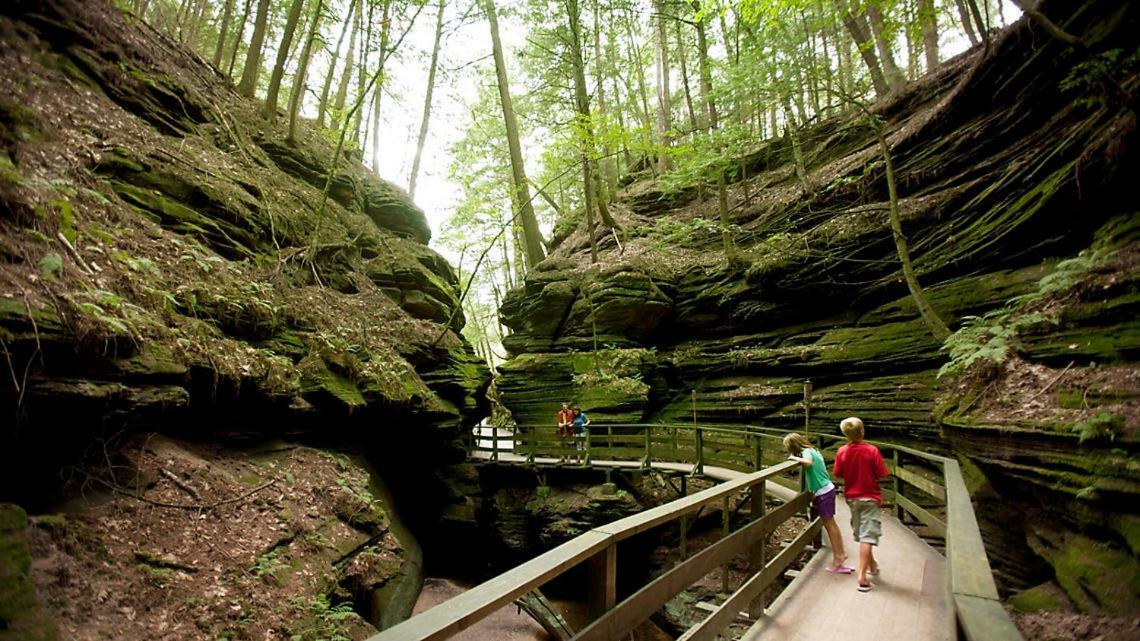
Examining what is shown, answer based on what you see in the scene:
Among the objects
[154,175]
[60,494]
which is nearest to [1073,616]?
Answer: [60,494]

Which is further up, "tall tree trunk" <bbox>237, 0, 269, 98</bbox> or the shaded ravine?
"tall tree trunk" <bbox>237, 0, 269, 98</bbox>

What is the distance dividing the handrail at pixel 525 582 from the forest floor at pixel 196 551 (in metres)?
4.49

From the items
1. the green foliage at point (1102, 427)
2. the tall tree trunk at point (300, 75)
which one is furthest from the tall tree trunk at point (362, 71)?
the green foliage at point (1102, 427)

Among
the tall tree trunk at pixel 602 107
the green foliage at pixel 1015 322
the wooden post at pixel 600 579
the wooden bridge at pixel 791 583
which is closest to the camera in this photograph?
the wooden bridge at pixel 791 583

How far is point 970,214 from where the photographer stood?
443 inches

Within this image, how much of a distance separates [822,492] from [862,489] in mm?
525

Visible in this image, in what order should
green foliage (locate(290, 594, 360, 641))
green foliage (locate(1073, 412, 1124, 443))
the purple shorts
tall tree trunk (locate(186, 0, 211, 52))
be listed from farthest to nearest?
1. tall tree trunk (locate(186, 0, 211, 52))
2. green foliage (locate(290, 594, 360, 641))
3. the purple shorts
4. green foliage (locate(1073, 412, 1124, 443))

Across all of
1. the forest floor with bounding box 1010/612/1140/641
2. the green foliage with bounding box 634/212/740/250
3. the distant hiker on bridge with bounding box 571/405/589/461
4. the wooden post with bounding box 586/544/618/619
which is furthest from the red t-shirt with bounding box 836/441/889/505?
the green foliage with bounding box 634/212/740/250

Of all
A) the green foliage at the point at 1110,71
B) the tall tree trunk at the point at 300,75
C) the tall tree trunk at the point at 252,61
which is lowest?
the green foliage at the point at 1110,71

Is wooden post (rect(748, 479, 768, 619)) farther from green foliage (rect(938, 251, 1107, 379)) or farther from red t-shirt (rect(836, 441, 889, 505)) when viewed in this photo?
green foliage (rect(938, 251, 1107, 379))

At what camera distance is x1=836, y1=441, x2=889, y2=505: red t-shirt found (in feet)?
15.2

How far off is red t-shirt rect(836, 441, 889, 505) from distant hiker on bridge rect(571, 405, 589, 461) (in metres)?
8.81

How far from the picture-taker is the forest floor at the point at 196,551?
14.0ft

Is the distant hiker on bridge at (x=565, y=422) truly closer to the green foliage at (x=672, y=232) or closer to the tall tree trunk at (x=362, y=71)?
the green foliage at (x=672, y=232)
